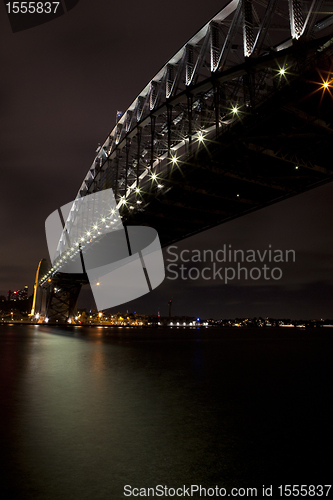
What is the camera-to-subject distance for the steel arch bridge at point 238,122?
15.1 m

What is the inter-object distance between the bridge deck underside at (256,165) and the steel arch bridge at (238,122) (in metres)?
0.05

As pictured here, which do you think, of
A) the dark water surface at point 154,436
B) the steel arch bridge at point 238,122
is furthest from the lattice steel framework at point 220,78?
the dark water surface at point 154,436

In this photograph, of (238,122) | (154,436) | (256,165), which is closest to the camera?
(154,436)

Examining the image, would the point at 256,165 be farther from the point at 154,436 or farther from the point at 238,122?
the point at 154,436

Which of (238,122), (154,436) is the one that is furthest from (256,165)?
(154,436)

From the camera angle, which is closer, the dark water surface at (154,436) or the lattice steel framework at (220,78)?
the dark water surface at (154,436)

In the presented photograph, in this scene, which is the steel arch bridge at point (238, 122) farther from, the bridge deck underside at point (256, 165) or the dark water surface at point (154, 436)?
the dark water surface at point (154, 436)

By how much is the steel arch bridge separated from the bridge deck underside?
0.05 metres

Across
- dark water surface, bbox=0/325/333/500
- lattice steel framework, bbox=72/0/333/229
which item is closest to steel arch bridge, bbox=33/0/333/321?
lattice steel framework, bbox=72/0/333/229

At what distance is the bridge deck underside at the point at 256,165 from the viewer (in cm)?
1634

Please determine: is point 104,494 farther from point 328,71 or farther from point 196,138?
point 196,138

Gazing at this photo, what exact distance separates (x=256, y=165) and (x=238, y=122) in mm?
5036

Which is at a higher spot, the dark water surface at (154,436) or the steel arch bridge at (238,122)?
the steel arch bridge at (238,122)

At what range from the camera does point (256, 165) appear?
22.2m
